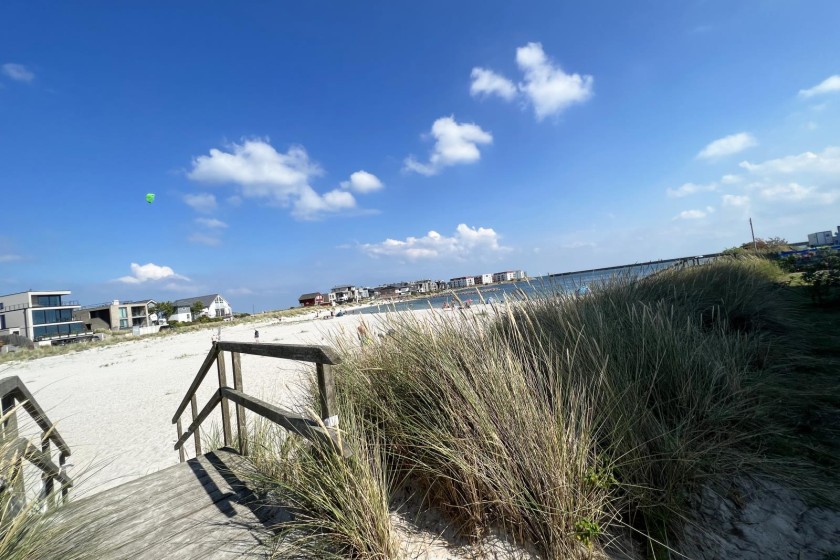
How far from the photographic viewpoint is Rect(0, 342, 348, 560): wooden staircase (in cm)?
196

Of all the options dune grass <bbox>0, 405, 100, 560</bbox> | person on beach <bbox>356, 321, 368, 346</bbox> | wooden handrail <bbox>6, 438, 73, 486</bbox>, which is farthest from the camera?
person on beach <bbox>356, 321, 368, 346</bbox>

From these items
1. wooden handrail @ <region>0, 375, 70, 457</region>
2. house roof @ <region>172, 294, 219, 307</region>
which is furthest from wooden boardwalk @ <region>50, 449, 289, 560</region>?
house roof @ <region>172, 294, 219, 307</region>

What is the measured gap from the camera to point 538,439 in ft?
6.98

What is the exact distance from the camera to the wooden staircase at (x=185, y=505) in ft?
6.43

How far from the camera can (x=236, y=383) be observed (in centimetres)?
346

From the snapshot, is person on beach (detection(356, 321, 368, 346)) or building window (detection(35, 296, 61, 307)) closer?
person on beach (detection(356, 321, 368, 346))

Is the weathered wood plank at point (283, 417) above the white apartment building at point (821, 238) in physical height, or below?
below

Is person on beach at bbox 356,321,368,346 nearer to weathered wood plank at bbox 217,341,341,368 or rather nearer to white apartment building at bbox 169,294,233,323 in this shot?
weathered wood plank at bbox 217,341,341,368

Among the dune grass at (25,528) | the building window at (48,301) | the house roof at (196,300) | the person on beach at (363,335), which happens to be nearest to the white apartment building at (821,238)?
the person on beach at (363,335)

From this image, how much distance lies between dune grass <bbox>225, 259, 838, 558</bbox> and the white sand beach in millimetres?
988

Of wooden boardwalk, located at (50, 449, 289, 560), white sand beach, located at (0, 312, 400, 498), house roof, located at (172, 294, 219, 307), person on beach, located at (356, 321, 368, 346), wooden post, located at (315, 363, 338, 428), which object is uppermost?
house roof, located at (172, 294, 219, 307)

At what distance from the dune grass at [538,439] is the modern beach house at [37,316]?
6309cm

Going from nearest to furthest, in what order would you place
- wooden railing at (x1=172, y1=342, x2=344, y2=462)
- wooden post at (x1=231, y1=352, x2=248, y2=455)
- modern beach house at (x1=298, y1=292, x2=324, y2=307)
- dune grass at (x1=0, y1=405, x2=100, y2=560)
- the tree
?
1. dune grass at (x1=0, y1=405, x2=100, y2=560)
2. wooden railing at (x1=172, y1=342, x2=344, y2=462)
3. wooden post at (x1=231, y1=352, x2=248, y2=455)
4. the tree
5. modern beach house at (x1=298, y1=292, x2=324, y2=307)

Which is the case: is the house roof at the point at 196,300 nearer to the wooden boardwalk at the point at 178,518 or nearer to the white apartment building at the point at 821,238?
the wooden boardwalk at the point at 178,518
